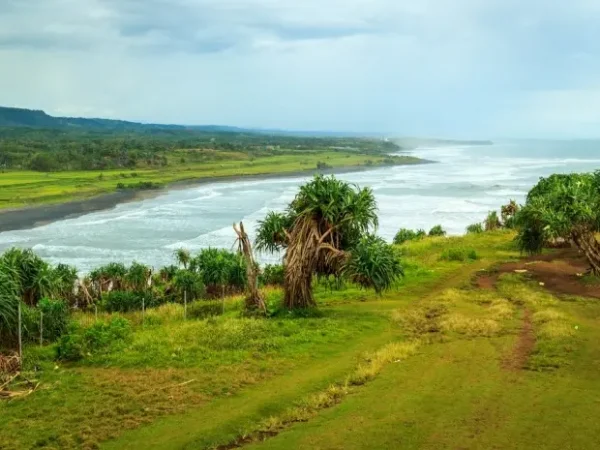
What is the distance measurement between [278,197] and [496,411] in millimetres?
66615

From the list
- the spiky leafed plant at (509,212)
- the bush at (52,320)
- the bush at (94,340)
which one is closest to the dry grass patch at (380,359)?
the bush at (94,340)

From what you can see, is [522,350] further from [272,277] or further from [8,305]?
[272,277]

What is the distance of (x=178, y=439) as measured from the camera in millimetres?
12070

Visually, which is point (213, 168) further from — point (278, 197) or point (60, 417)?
point (60, 417)

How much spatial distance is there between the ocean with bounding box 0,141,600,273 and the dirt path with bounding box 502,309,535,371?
26.3 m

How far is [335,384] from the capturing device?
14.9 m

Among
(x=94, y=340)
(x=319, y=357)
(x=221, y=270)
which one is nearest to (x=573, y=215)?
(x=319, y=357)

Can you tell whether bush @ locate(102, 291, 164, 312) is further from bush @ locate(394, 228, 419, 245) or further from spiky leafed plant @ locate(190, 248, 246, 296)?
bush @ locate(394, 228, 419, 245)

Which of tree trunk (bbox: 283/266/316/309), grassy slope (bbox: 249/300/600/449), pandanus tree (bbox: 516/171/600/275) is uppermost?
pandanus tree (bbox: 516/171/600/275)

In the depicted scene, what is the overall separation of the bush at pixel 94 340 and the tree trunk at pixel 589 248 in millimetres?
18863

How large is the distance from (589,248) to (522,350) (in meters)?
12.0

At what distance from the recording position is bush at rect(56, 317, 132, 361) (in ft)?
57.1

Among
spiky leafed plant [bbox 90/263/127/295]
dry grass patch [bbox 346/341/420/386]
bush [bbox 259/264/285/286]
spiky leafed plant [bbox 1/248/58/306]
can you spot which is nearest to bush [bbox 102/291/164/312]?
spiky leafed plant [bbox 90/263/127/295]

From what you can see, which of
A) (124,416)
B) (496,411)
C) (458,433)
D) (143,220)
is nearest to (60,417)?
(124,416)
